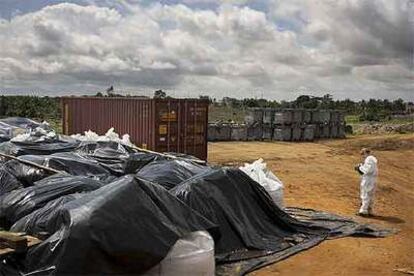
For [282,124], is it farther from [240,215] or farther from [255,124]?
[240,215]

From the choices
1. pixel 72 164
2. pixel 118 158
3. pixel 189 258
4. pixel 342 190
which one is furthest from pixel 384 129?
pixel 189 258

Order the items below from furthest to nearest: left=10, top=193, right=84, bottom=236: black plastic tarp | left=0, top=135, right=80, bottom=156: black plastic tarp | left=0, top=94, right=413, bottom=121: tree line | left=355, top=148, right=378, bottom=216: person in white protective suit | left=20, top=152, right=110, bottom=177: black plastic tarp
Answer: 1. left=0, top=94, right=413, bottom=121: tree line
2. left=0, top=135, right=80, bottom=156: black plastic tarp
3. left=355, top=148, right=378, bottom=216: person in white protective suit
4. left=20, top=152, right=110, bottom=177: black plastic tarp
5. left=10, top=193, right=84, bottom=236: black plastic tarp

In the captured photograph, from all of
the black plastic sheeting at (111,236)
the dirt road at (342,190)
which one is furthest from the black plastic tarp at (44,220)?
the dirt road at (342,190)

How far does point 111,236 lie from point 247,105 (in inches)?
2285

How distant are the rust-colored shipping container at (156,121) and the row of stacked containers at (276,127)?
428 inches

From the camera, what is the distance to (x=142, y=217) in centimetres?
562

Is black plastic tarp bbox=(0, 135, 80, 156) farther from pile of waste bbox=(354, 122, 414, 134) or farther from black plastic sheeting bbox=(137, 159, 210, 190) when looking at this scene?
pile of waste bbox=(354, 122, 414, 134)

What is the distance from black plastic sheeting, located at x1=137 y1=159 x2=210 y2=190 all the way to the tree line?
9453 millimetres

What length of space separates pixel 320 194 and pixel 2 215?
29.9 feet

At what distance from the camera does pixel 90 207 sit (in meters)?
5.43

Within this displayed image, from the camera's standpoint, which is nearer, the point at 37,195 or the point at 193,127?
the point at 37,195

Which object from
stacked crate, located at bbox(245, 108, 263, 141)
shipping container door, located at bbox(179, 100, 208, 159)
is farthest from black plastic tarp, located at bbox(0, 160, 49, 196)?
stacked crate, located at bbox(245, 108, 263, 141)

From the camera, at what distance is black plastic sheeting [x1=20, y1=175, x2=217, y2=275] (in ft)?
16.9

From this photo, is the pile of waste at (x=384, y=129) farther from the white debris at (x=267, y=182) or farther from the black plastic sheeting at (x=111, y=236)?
the black plastic sheeting at (x=111, y=236)
